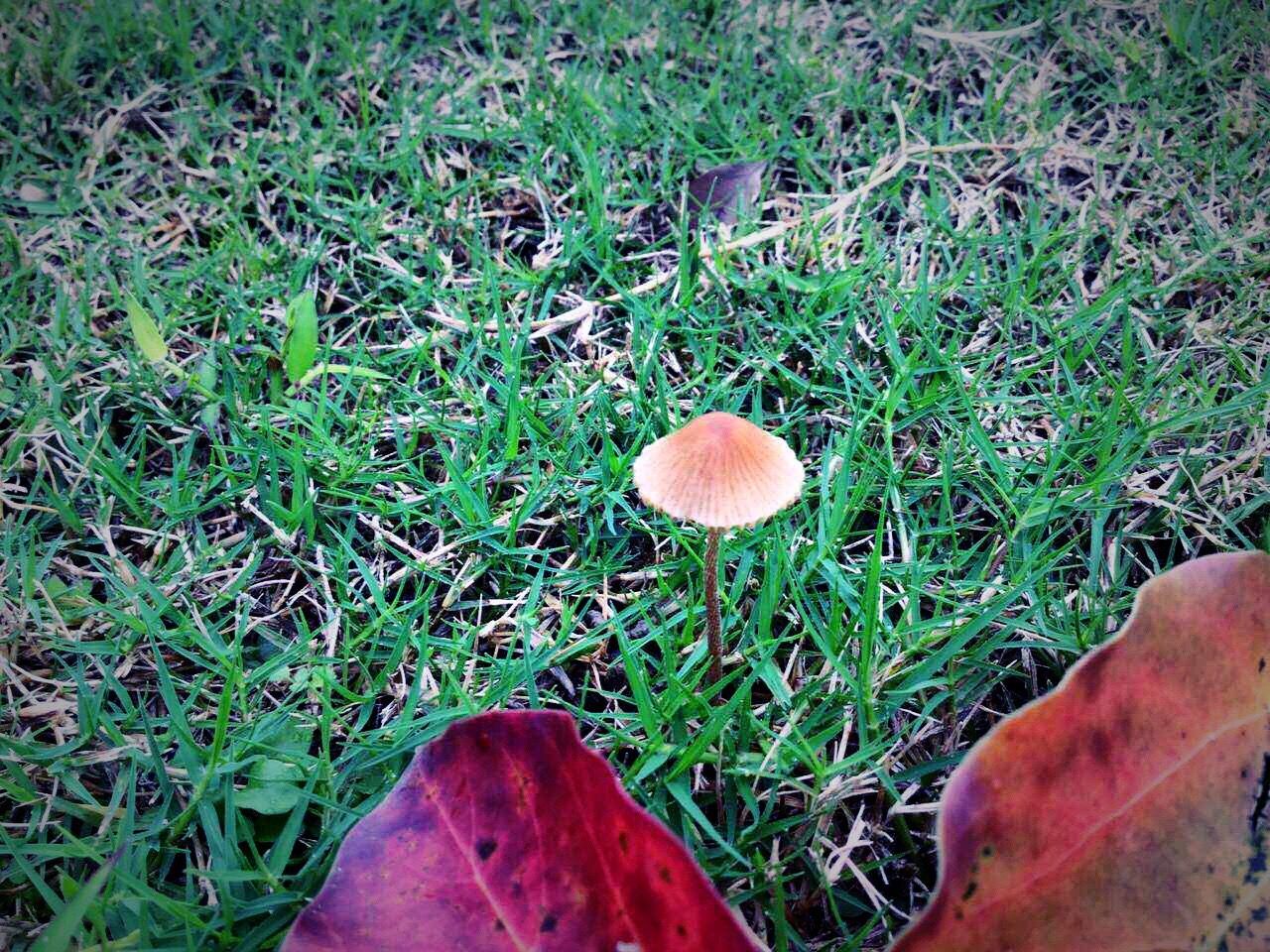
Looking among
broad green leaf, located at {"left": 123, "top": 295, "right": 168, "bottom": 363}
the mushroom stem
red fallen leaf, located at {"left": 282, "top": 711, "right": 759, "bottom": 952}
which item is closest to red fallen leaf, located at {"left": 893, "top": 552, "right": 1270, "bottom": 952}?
red fallen leaf, located at {"left": 282, "top": 711, "right": 759, "bottom": 952}

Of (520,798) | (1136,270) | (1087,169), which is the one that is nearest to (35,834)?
(520,798)

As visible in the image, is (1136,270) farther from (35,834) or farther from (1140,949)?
(35,834)

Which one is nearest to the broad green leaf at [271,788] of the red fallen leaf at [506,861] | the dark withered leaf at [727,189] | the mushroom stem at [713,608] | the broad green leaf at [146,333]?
the red fallen leaf at [506,861]

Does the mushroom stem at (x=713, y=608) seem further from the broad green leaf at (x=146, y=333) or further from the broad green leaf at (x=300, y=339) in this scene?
the broad green leaf at (x=146, y=333)

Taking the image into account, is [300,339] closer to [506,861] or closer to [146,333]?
[146,333]

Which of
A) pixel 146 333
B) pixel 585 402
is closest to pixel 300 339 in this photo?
pixel 146 333

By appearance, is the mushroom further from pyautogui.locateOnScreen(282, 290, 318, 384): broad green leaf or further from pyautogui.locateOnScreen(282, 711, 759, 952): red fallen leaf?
pyautogui.locateOnScreen(282, 290, 318, 384): broad green leaf
